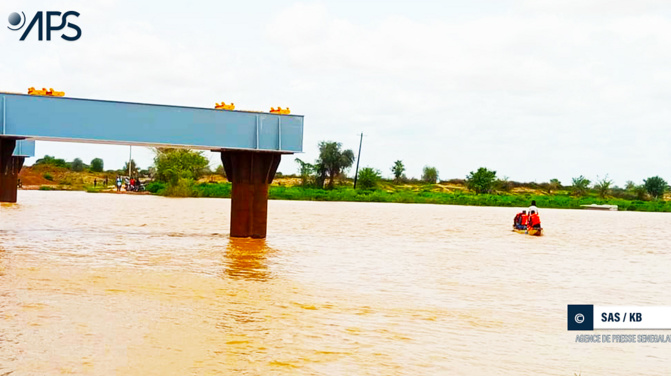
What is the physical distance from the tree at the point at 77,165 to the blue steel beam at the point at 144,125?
9636cm

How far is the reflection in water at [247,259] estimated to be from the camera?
1856 cm

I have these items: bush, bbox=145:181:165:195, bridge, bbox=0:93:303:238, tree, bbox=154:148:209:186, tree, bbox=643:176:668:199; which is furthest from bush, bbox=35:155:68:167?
bridge, bbox=0:93:303:238

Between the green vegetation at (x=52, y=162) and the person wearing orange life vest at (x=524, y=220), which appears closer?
the person wearing orange life vest at (x=524, y=220)

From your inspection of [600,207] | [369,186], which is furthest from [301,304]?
[369,186]

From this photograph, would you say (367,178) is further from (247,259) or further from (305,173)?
(247,259)

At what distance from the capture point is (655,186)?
354ft

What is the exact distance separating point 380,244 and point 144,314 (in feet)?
58.5

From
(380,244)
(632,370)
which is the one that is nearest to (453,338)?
(632,370)

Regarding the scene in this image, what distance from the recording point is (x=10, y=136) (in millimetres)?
23297

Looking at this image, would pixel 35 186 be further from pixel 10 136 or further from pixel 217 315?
pixel 217 315

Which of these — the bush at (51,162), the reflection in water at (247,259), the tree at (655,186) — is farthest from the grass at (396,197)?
the reflection in water at (247,259)

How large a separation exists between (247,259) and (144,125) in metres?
5.83

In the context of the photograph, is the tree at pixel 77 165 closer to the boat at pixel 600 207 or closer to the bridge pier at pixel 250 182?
the boat at pixel 600 207

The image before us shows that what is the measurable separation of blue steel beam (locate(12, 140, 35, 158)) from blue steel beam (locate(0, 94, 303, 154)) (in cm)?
2327
